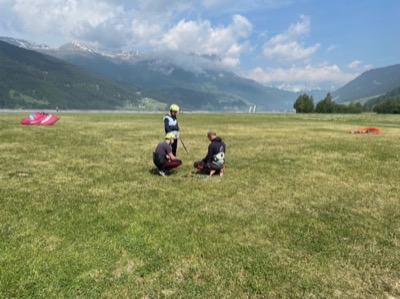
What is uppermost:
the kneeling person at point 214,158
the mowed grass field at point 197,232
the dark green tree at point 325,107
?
the dark green tree at point 325,107

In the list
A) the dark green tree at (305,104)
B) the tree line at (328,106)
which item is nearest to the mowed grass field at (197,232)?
the dark green tree at (305,104)

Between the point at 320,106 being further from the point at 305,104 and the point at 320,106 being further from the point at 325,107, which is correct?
the point at 305,104

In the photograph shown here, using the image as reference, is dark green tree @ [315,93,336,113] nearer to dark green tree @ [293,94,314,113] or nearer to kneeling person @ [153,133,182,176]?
dark green tree @ [293,94,314,113]

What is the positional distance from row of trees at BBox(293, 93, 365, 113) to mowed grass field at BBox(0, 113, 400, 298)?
14845 centimetres

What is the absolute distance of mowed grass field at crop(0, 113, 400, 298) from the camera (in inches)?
283

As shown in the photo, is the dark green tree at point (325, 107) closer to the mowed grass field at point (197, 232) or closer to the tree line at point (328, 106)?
the tree line at point (328, 106)

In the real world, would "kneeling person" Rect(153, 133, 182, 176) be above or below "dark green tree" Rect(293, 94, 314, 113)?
below

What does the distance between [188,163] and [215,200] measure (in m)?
7.69

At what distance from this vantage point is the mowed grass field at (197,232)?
7199 mm

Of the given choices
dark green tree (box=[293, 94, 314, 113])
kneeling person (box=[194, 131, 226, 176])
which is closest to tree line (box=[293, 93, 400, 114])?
dark green tree (box=[293, 94, 314, 113])

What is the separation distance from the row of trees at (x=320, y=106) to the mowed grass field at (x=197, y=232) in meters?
148

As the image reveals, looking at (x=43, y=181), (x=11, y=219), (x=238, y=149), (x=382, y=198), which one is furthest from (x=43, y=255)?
(x=238, y=149)

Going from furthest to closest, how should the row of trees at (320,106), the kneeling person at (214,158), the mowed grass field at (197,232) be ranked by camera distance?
the row of trees at (320,106)
the kneeling person at (214,158)
the mowed grass field at (197,232)

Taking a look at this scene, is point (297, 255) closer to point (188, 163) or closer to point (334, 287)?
point (334, 287)
